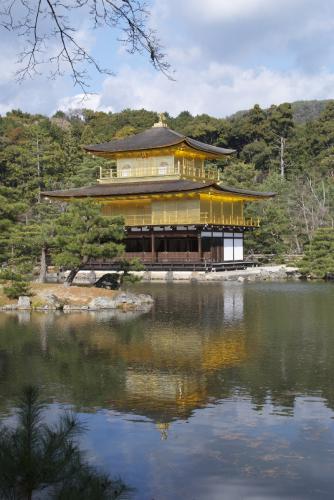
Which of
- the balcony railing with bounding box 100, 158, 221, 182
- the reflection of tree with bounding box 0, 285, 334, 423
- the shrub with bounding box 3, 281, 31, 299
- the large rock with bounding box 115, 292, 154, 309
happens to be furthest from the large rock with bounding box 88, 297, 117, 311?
the balcony railing with bounding box 100, 158, 221, 182

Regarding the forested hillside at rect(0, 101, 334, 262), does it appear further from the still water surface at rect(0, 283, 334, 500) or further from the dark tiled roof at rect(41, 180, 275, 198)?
the still water surface at rect(0, 283, 334, 500)

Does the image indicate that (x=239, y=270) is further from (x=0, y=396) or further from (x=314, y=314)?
(x=0, y=396)

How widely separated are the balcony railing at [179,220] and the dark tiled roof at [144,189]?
5.78ft

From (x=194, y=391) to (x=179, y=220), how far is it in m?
29.9

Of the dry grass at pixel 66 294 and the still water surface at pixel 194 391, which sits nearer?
the still water surface at pixel 194 391

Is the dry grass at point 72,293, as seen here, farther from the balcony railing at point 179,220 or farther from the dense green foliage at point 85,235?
the balcony railing at point 179,220

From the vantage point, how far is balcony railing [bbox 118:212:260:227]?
40.4 meters

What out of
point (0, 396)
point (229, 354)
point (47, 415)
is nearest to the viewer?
point (47, 415)

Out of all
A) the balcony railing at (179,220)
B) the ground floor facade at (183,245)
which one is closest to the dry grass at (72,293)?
the ground floor facade at (183,245)

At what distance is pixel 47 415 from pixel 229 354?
5597 millimetres

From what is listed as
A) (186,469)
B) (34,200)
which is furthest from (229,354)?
(34,200)

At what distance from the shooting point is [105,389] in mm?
11367

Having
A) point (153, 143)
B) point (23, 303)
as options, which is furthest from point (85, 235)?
point (153, 143)

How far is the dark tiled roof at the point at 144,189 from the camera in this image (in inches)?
1568
